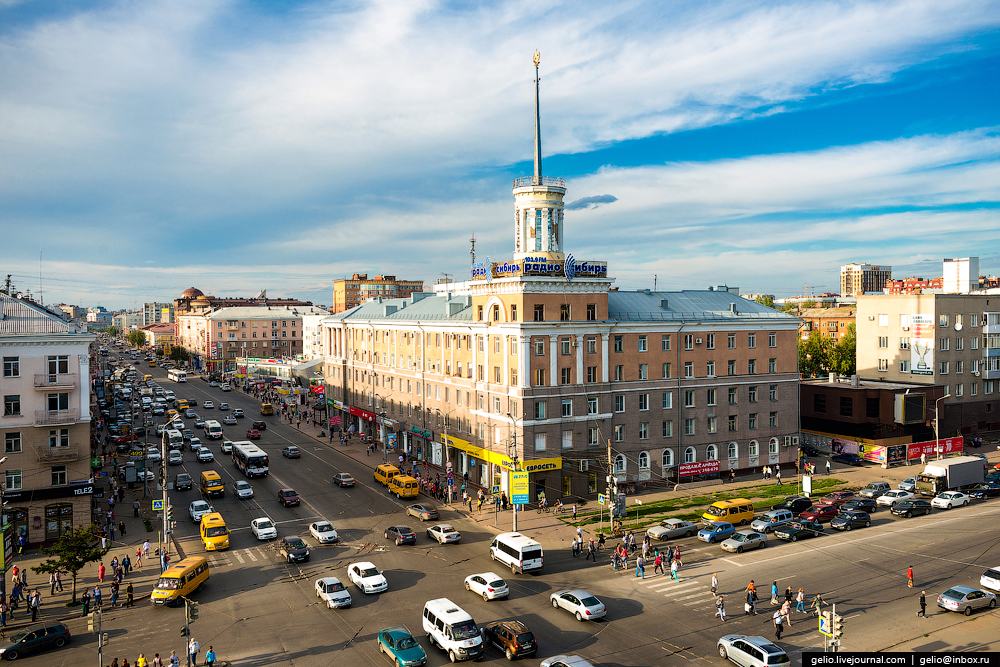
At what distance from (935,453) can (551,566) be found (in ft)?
193

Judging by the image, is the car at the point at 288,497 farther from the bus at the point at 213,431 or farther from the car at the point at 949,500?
the car at the point at 949,500

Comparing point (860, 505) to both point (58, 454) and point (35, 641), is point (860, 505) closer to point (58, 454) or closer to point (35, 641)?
point (35, 641)

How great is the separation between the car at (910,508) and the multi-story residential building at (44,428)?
65.2 m

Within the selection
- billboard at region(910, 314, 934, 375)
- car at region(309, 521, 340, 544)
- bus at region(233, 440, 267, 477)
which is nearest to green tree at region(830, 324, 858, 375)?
billboard at region(910, 314, 934, 375)

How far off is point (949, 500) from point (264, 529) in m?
57.8

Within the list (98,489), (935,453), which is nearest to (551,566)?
(98,489)

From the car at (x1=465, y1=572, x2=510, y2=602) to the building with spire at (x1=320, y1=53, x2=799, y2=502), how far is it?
54.4ft

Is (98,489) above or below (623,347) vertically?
below

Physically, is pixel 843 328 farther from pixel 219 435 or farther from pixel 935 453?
pixel 219 435

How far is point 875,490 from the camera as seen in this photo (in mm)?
61906

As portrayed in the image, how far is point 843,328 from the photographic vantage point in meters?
166

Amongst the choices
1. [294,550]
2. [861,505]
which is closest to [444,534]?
[294,550]

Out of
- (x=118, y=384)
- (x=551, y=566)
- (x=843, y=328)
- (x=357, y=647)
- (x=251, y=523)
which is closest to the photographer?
(x=357, y=647)

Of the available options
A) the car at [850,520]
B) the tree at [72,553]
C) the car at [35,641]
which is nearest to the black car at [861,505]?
the car at [850,520]
